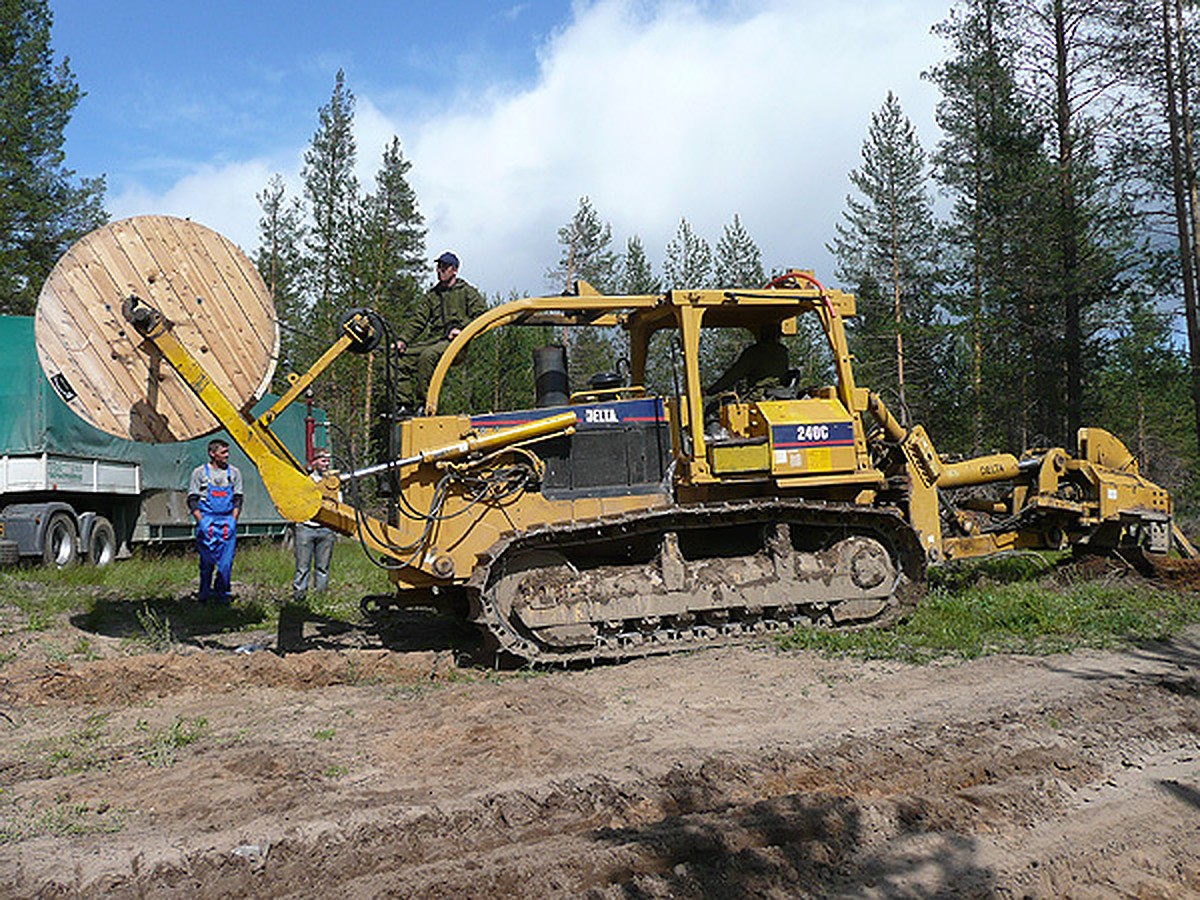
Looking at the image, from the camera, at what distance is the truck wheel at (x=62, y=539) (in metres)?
13.1

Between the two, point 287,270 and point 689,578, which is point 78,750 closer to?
point 689,578

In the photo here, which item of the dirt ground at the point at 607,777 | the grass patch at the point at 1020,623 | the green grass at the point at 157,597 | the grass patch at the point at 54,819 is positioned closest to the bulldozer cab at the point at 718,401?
the grass patch at the point at 1020,623

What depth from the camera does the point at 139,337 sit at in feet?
23.9

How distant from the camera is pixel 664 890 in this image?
3.35 m

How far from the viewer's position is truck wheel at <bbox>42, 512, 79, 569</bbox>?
13.1m

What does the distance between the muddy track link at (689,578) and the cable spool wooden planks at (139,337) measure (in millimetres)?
2543

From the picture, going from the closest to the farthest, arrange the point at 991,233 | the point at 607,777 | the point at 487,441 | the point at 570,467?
Result: the point at 607,777, the point at 487,441, the point at 570,467, the point at 991,233

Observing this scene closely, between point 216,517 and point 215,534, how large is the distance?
0.59ft

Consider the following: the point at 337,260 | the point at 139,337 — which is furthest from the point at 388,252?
the point at 139,337

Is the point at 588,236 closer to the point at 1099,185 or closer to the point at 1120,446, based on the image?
the point at 1099,185

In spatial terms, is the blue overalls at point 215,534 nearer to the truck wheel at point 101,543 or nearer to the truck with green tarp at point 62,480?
the truck with green tarp at point 62,480

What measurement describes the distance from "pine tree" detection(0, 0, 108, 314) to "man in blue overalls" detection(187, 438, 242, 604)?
58.5 ft

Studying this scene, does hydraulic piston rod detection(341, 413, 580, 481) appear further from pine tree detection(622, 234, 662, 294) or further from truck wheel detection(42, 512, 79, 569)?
pine tree detection(622, 234, 662, 294)

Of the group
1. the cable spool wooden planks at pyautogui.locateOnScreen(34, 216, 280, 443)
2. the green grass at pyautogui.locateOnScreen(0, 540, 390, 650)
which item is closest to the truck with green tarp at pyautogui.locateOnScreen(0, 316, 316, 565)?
the green grass at pyautogui.locateOnScreen(0, 540, 390, 650)
